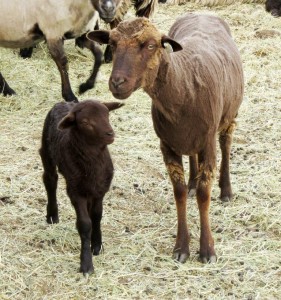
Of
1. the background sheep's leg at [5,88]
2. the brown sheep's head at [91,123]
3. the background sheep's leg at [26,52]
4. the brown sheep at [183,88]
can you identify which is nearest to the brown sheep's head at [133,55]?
the brown sheep at [183,88]

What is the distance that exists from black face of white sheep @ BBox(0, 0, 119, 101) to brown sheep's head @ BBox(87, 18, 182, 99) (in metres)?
3.95

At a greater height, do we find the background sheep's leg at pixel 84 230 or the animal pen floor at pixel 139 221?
the background sheep's leg at pixel 84 230

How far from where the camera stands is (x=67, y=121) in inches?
171

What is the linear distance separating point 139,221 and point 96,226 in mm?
758

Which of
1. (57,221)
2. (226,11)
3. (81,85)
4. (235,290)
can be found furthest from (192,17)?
(226,11)

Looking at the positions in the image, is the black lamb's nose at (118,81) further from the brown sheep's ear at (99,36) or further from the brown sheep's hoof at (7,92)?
the brown sheep's hoof at (7,92)

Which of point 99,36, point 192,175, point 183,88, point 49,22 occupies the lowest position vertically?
point 192,175

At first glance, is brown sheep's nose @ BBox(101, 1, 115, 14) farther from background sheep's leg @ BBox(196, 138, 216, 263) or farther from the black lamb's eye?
the black lamb's eye

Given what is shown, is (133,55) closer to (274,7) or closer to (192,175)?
(192,175)

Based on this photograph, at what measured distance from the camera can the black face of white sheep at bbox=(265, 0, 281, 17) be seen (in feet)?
42.5

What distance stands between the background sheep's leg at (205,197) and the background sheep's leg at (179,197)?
4.7 inches

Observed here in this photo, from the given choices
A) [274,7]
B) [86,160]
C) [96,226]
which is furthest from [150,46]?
[274,7]

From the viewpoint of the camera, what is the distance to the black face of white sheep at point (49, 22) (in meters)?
7.93

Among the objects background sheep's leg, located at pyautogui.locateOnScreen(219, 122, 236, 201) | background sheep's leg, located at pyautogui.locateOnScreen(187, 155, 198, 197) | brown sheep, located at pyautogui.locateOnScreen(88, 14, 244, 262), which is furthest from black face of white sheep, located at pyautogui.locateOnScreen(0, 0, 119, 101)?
brown sheep, located at pyautogui.locateOnScreen(88, 14, 244, 262)
